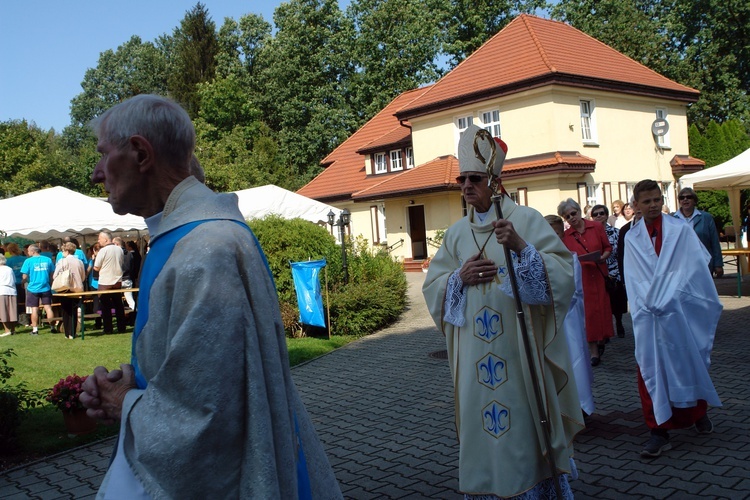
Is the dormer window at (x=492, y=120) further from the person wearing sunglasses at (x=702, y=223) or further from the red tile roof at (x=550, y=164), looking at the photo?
the person wearing sunglasses at (x=702, y=223)

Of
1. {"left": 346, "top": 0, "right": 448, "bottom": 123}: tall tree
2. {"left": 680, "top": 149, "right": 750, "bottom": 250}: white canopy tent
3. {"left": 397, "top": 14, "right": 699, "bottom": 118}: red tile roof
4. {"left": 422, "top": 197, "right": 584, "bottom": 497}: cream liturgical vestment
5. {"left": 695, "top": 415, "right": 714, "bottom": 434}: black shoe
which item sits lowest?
{"left": 695, "top": 415, "right": 714, "bottom": 434}: black shoe

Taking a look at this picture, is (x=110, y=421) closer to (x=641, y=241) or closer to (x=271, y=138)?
(x=641, y=241)

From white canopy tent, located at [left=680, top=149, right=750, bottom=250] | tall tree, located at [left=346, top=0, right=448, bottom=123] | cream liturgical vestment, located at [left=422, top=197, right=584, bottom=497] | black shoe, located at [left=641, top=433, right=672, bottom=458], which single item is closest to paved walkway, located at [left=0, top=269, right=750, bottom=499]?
black shoe, located at [left=641, top=433, right=672, bottom=458]

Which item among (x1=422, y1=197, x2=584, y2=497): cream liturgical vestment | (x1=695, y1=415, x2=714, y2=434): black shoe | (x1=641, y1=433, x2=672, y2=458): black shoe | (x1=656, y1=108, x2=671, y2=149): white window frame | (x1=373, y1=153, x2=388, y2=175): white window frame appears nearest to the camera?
(x1=422, y1=197, x2=584, y2=497): cream liturgical vestment

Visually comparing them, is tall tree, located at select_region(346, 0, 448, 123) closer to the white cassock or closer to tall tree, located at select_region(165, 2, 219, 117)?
tall tree, located at select_region(165, 2, 219, 117)

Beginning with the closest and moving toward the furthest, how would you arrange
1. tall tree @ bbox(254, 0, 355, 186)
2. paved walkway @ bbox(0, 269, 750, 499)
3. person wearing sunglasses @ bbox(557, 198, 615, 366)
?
paved walkway @ bbox(0, 269, 750, 499) < person wearing sunglasses @ bbox(557, 198, 615, 366) < tall tree @ bbox(254, 0, 355, 186)

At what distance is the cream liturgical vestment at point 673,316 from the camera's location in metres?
5.89

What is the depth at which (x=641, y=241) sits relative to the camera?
6.21 metres

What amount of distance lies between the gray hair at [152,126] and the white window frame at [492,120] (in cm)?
2882

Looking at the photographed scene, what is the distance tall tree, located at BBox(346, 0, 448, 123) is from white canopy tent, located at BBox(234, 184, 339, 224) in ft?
96.1

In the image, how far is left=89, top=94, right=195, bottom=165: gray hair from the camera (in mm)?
2029

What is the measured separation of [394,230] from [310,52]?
792 inches

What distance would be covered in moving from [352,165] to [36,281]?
2680 cm

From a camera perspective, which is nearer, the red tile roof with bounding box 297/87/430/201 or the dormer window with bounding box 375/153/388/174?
the dormer window with bounding box 375/153/388/174
